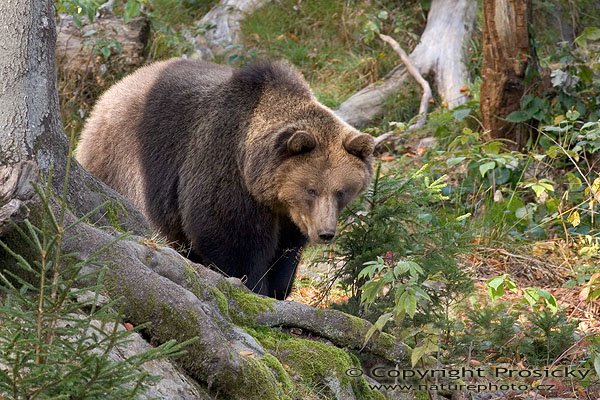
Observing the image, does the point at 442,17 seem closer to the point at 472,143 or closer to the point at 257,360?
the point at 472,143

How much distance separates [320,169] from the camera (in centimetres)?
738

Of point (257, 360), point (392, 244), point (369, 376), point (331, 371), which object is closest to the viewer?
point (257, 360)

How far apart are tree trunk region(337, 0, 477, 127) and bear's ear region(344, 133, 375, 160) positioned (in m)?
4.85

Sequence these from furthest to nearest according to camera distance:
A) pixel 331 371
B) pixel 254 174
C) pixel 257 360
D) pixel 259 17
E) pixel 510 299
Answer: pixel 259 17 → pixel 510 299 → pixel 254 174 → pixel 331 371 → pixel 257 360

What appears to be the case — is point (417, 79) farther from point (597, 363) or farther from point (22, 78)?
point (22, 78)

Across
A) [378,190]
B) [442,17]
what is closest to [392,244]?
[378,190]

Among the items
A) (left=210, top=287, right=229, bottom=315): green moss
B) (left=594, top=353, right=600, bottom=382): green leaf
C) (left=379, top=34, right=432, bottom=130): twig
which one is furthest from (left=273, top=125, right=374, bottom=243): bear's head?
(left=379, top=34, right=432, bottom=130): twig

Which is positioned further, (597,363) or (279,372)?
(597,363)

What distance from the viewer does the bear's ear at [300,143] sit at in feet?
23.5

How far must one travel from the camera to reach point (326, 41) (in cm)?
1367

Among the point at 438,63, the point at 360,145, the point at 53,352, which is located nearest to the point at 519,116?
the point at 438,63

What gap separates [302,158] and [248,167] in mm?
429

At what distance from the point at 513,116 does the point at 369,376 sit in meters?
5.33

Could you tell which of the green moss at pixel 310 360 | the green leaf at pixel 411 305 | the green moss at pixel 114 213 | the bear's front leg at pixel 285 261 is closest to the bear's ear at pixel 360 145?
the bear's front leg at pixel 285 261
